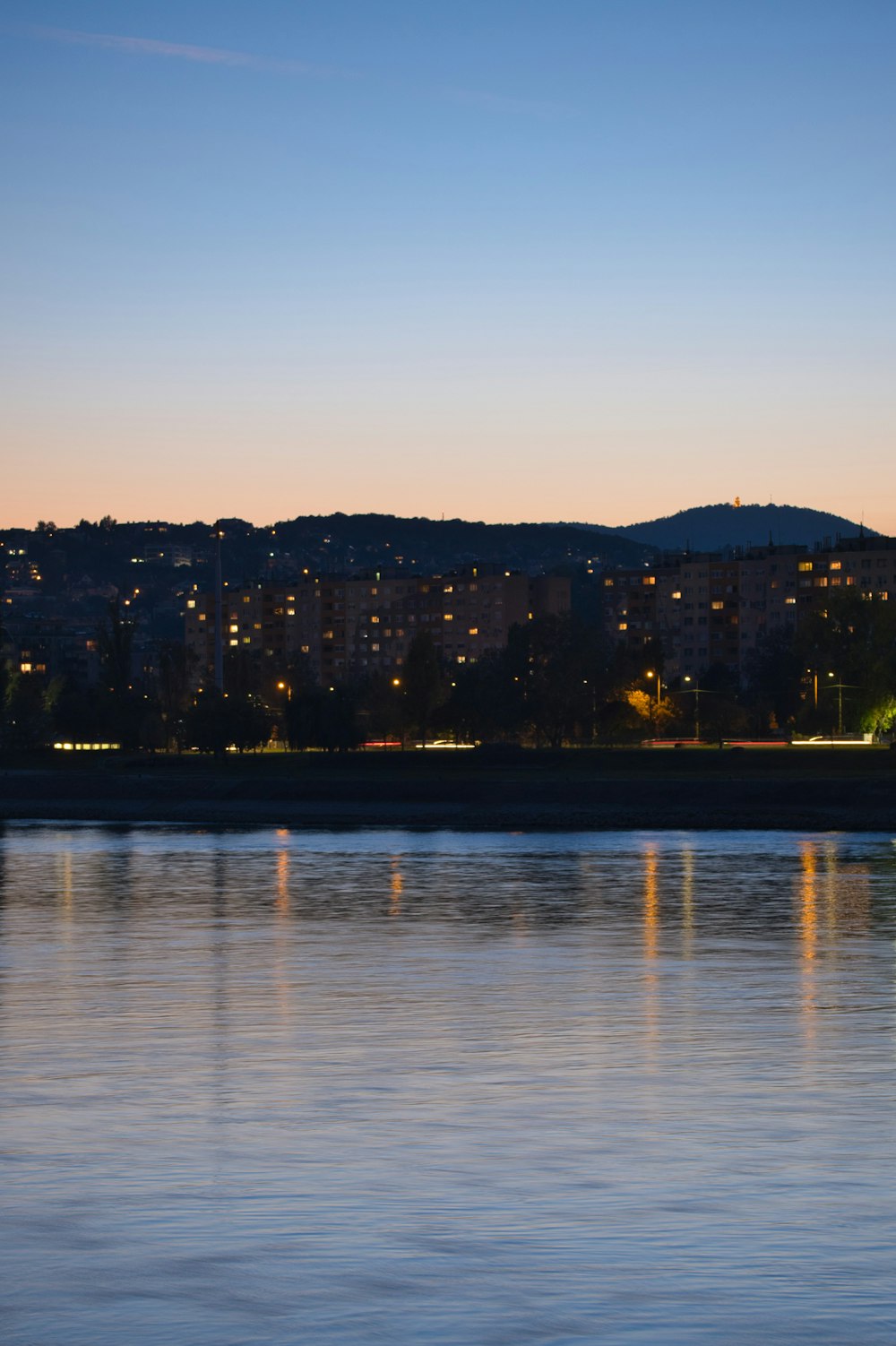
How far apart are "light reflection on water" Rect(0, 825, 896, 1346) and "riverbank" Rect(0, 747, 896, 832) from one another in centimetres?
5122

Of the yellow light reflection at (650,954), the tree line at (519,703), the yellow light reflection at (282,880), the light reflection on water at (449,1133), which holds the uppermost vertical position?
the tree line at (519,703)

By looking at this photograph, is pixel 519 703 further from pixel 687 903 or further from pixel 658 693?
pixel 687 903

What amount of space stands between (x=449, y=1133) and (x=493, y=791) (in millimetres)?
85508

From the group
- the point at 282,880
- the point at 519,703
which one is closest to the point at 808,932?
the point at 282,880

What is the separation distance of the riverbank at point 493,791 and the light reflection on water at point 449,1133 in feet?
168

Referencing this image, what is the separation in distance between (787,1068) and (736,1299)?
10163 mm

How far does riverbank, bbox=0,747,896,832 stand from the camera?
9369cm

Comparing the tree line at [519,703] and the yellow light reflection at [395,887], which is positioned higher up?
the tree line at [519,703]

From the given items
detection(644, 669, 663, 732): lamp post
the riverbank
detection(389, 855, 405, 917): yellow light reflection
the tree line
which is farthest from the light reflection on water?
detection(644, 669, 663, 732): lamp post

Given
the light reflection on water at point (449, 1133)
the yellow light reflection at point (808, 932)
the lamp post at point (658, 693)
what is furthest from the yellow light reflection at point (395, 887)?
the lamp post at point (658, 693)

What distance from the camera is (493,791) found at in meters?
104

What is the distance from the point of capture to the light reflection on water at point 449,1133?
1247 centimetres

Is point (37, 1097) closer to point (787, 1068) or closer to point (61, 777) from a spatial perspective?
point (787, 1068)

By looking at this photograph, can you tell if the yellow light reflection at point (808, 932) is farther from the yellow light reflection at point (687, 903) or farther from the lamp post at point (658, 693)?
the lamp post at point (658, 693)
